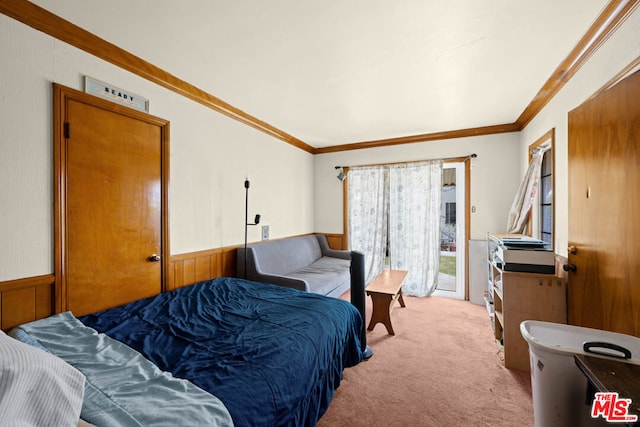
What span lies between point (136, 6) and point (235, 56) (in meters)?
0.66

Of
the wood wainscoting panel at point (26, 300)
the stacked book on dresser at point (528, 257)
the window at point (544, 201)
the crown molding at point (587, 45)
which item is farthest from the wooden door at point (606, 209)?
the wood wainscoting panel at point (26, 300)

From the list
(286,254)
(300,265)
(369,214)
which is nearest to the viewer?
(286,254)

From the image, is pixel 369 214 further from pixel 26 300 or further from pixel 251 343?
pixel 26 300

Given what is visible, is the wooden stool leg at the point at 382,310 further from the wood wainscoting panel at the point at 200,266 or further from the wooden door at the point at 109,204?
the wooden door at the point at 109,204

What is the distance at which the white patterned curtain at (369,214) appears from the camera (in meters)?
4.35

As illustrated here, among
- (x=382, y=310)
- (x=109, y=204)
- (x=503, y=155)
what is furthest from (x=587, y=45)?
(x=109, y=204)

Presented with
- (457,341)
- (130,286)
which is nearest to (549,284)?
(457,341)

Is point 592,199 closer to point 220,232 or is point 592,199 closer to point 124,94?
point 220,232

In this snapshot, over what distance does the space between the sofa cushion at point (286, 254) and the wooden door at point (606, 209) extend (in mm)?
2799

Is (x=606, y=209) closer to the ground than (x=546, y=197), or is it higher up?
closer to the ground

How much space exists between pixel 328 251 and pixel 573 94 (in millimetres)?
3531

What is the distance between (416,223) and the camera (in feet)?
13.4

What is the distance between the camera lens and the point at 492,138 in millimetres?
3732

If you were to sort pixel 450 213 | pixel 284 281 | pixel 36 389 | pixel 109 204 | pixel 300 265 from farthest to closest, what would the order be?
pixel 450 213 < pixel 300 265 < pixel 284 281 < pixel 109 204 < pixel 36 389
